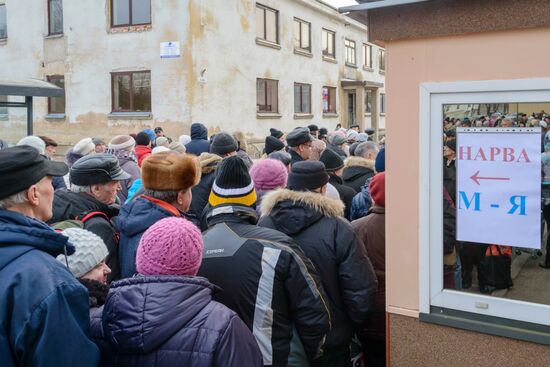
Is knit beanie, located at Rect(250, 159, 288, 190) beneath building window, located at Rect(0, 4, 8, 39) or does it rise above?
beneath

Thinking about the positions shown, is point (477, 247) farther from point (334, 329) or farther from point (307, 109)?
point (307, 109)

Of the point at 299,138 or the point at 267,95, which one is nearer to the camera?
the point at 299,138

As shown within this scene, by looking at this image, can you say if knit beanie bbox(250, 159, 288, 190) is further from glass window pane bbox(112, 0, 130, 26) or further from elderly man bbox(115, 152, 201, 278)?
glass window pane bbox(112, 0, 130, 26)

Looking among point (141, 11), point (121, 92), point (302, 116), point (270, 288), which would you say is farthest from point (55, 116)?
point (270, 288)

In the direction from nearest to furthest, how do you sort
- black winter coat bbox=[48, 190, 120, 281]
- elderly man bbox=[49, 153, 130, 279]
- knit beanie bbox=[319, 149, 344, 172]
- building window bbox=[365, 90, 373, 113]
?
black winter coat bbox=[48, 190, 120, 281], elderly man bbox=[49, 153, 130, 279], knit beanie bbox=[319, 149, 344, 172], building window bbox=[365, 90, 373, 113]

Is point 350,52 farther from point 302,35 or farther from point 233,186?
point 233,186

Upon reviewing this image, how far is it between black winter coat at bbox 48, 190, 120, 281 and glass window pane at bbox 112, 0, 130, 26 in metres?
16.8

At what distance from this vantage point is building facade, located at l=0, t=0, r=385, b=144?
18.5m

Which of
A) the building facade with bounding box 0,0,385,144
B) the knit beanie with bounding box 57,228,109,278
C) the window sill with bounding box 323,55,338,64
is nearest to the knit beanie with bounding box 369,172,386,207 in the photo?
the knit beanie with bounding box 57,228,109,278

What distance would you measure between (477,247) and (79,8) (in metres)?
20.1

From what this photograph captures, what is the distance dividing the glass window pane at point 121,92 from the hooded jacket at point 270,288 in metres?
17.8

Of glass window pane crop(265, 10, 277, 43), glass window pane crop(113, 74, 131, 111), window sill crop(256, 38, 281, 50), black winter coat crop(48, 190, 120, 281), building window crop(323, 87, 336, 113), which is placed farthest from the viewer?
building window crop(323, 87, 336, 113)

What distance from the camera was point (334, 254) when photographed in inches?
124

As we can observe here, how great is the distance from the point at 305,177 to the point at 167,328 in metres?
1.76
